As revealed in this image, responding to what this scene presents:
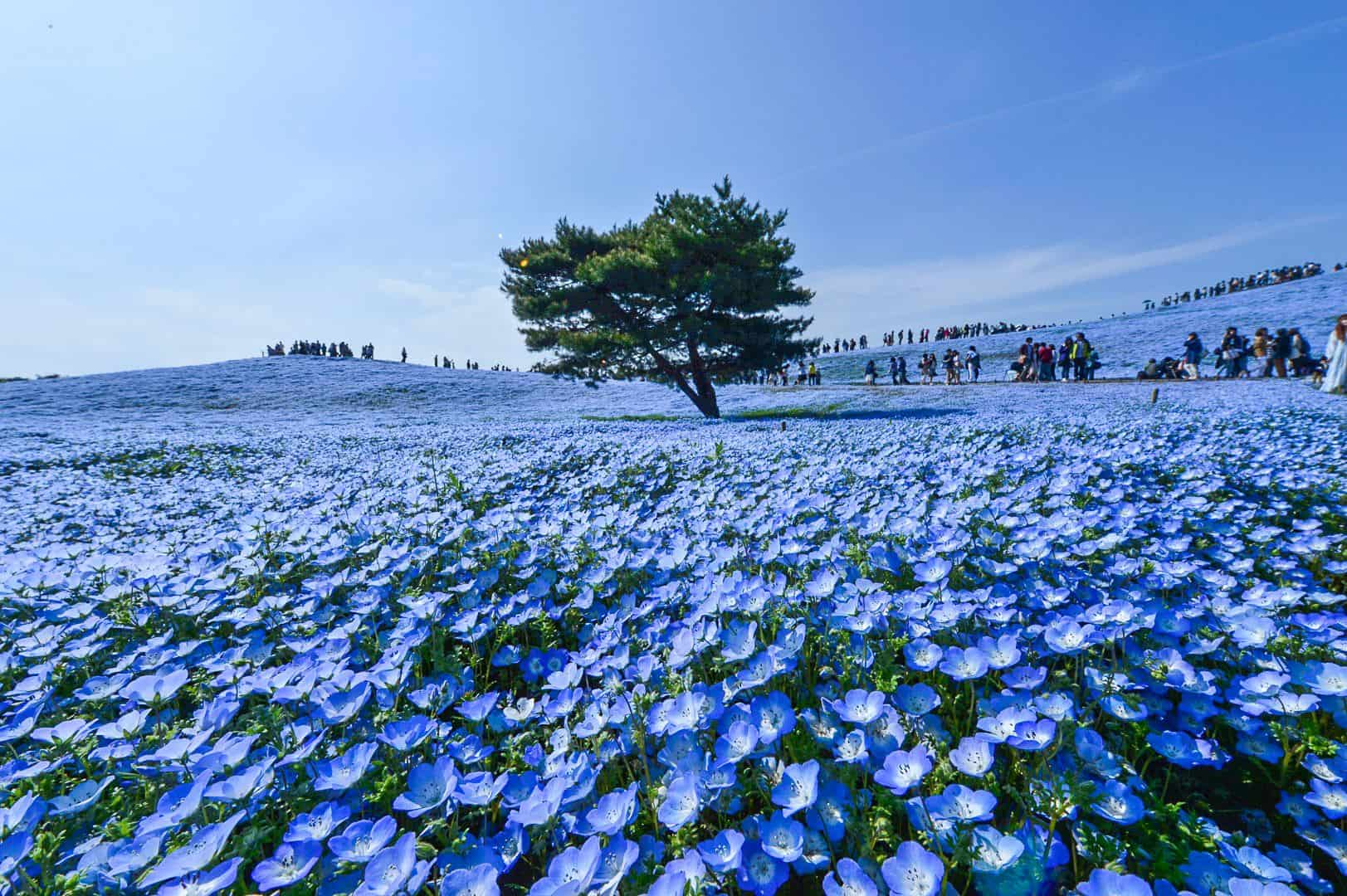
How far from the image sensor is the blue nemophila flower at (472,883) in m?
1.18

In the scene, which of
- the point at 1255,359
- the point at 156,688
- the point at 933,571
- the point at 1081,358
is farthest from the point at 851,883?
the point at 1255,359

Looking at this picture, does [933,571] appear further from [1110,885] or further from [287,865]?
[287,865]

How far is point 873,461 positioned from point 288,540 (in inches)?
184

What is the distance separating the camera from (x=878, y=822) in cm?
130

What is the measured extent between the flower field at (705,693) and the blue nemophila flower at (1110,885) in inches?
0.6

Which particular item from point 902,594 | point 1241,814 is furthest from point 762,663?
point 1241,814

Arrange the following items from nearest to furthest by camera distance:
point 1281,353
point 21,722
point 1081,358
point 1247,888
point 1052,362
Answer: point 1247,888 < point 21,722 < point 1281,353 < point 1081,358 < point 1052,362

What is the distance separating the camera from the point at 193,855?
1231mm

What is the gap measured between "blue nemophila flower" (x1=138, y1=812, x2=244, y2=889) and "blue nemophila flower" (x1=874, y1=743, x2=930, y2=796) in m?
1.49

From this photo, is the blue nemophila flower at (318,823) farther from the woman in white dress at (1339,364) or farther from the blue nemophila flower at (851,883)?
the woman in white dress at (1339,364)

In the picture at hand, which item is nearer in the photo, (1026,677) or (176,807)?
(176,807)

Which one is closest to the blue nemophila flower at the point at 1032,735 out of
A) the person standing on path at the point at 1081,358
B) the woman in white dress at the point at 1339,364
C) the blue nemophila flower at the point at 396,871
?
the blue nemophila flower at the point at 396,871

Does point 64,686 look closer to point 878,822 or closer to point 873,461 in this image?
point 878,822

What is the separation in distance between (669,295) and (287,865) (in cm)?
1600
